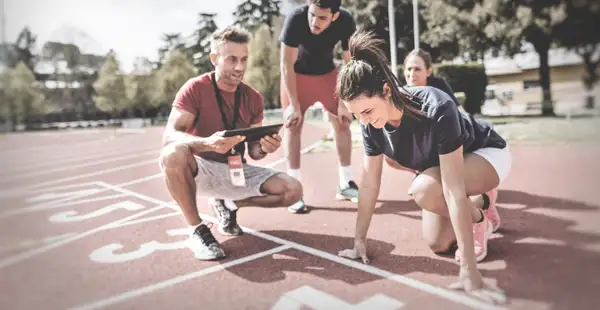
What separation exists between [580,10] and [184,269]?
137cm

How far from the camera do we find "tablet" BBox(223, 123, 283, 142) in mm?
1512

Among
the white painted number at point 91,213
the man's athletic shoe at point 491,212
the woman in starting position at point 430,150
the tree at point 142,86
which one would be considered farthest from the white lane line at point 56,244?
the man's athletic shoe at point 491,212

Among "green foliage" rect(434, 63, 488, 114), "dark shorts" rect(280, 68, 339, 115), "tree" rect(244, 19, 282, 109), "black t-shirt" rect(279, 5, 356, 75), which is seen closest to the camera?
"green foliage" rect(434, 63, 488, 114)

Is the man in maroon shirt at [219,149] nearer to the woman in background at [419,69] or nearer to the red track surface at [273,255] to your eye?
the red track surface at [273,255]

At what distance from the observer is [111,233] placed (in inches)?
78.7

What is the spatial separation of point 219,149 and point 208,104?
0.33 metres

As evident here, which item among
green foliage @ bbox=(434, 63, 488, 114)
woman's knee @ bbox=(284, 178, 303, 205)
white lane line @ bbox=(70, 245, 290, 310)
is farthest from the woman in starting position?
woman's knee @ bbox=(284, 178, 303, 205)

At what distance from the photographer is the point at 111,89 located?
1.78 m

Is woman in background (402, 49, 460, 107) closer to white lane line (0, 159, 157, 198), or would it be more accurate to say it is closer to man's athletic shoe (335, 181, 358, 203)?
man's athletic shoe (335, 181, 358, 203)

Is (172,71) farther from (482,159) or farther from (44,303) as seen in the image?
(482,159)

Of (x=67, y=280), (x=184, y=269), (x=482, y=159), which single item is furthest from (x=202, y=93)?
(x=482, y=159)

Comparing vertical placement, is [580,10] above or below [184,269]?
above

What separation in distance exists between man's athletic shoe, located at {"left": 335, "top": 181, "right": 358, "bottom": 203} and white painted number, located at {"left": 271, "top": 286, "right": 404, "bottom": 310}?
122cm

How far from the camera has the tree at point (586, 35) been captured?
77 cm
